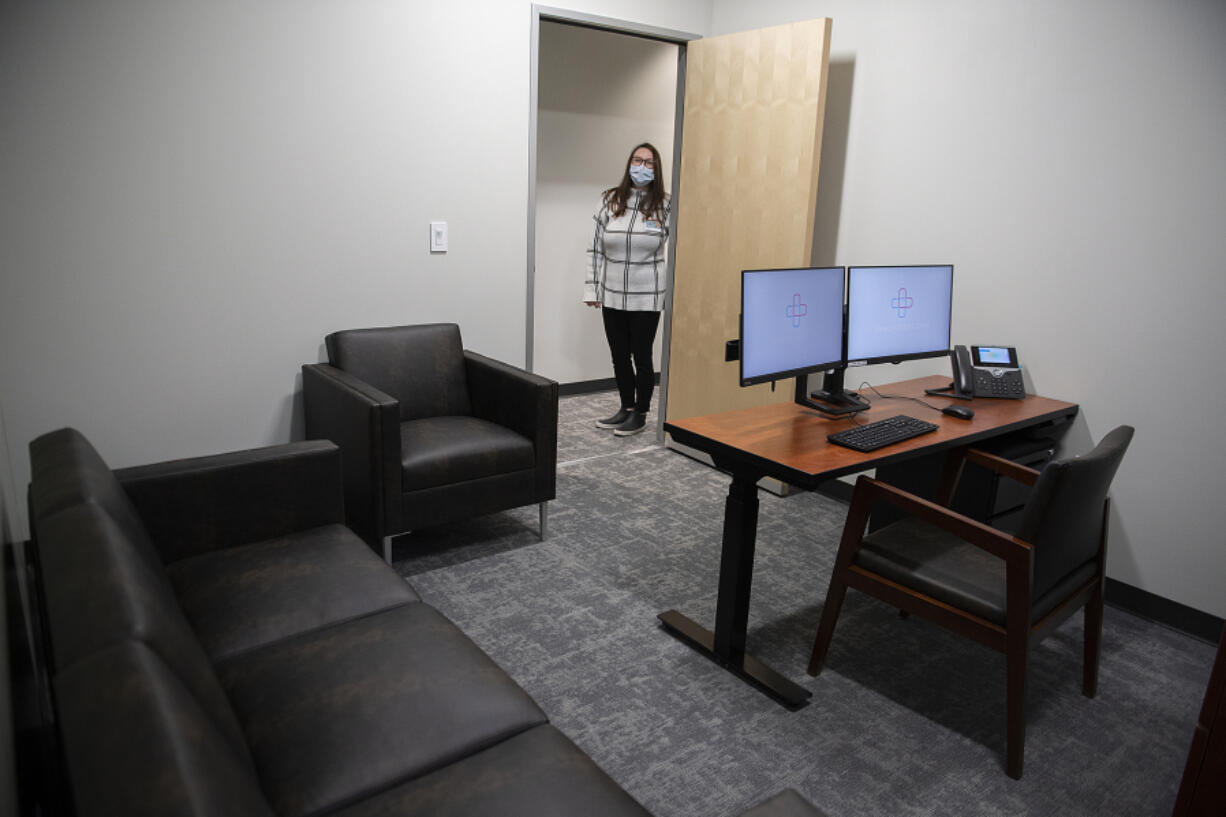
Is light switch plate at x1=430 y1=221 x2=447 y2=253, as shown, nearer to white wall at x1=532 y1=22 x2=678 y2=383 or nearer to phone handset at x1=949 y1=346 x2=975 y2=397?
white wall at x1=532 y1=22 x2=678 y2=383

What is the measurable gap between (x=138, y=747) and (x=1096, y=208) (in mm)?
2447

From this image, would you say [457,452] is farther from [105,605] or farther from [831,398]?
[105,605]

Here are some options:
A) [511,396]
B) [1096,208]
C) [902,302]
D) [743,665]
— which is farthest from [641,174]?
[743,665]

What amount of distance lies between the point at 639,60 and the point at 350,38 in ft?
6.57

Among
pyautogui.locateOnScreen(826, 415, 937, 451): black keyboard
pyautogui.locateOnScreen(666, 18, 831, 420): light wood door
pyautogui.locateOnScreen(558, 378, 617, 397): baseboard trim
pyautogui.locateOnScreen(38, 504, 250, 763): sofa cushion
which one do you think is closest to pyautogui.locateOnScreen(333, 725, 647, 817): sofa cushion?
pyautogui.locateOnScreen(38, 504, 250, 763): sofa cushion

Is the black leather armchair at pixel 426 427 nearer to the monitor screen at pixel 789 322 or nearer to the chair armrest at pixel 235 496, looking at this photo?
the chair armrest at pixel 235 496

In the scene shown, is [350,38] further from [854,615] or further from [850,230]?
[854,615]

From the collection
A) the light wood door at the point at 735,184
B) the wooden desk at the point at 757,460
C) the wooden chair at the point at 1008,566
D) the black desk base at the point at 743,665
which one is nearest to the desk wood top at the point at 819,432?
the wooden desk at the point at 757,460

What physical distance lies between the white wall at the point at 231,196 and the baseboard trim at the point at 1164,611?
84.0 inches

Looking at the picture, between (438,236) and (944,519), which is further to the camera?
(438,236)

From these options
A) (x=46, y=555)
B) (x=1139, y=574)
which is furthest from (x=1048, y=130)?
(x=46, y=555)

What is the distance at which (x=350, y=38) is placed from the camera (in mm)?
2432

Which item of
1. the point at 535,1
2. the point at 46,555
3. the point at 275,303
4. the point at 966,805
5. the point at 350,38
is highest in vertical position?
the point at 535,1

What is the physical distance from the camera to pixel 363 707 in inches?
45.9
